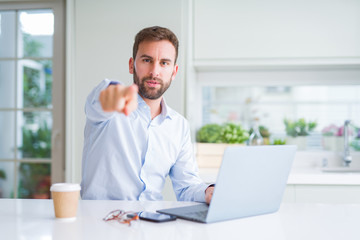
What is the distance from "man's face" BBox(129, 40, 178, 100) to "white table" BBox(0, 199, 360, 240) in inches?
23.8

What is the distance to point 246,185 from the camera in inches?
52.6

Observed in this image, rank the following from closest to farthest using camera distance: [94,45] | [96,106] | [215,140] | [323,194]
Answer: [96,106], [323,194], [94,45], [215,140]

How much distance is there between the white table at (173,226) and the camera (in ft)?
3.67

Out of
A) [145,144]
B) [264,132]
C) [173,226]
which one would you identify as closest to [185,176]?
[145,144]

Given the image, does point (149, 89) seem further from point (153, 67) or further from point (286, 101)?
point (286, 101)

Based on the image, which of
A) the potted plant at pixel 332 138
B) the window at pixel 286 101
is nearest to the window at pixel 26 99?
the window at pixel 286 101

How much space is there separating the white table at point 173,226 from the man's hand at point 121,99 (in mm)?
331

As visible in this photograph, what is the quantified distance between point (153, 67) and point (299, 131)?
6.22ft

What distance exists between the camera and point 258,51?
296 cm

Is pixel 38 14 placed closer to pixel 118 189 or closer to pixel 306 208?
pixel 118 189

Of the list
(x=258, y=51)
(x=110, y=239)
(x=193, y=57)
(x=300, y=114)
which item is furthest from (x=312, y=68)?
(x=110, y=239)

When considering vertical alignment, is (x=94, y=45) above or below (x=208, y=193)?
above

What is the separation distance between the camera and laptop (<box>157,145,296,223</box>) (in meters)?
1.25

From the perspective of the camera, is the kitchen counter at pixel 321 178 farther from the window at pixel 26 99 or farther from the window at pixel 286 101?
the window at pixel 26 99
